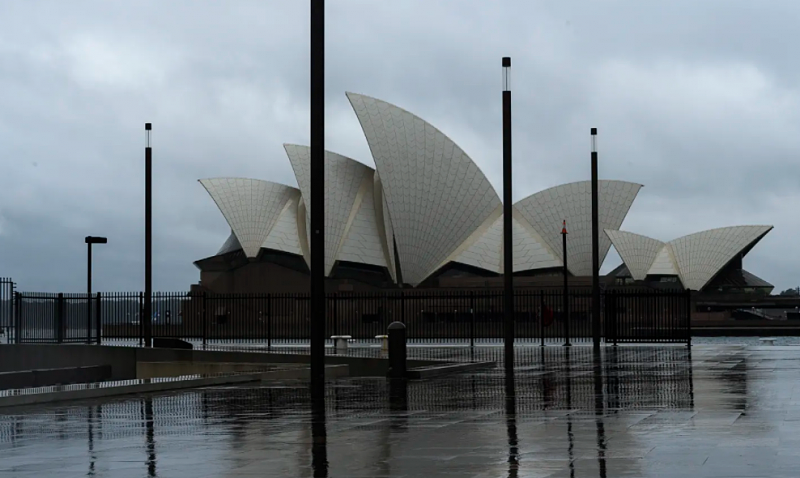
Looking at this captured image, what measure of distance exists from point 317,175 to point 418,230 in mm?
48796

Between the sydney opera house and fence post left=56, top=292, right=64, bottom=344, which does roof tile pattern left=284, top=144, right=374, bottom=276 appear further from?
fence post left=56, top=292, right=64, bottom=344

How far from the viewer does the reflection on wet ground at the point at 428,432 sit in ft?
20.2

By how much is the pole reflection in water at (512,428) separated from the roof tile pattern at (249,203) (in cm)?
5115

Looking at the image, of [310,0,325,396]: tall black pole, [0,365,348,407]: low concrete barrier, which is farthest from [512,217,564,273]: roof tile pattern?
[310,0,325,396]: tall black pole

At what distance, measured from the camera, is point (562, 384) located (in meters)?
13.8

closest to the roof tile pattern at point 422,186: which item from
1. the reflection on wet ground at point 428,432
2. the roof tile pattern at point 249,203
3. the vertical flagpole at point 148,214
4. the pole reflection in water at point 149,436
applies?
the roof tile pattern at point 249,203

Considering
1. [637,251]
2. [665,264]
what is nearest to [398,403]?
[637,251]

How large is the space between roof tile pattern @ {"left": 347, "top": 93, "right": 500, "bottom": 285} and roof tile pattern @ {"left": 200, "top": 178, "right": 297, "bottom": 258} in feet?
27.5

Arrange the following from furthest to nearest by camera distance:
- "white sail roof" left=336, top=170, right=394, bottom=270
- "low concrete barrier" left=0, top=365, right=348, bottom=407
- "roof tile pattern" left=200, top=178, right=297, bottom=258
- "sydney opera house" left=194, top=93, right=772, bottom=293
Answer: "roof tile pattern" left=200, top=178, right=297, bottom=258 → "white sail roof" left=336, top=170, right=394, bottom=270 → "sydney opera house" left=194, top=93, right=772, bottom=293 → "low concrete barrier" left=0, top=365, right=348, bottom=407

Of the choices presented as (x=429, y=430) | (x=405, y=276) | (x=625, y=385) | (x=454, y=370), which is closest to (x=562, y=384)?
(x=625, y=385)

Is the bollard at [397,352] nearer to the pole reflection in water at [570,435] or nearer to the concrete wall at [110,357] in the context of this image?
the pole reflection in water at [570,435]

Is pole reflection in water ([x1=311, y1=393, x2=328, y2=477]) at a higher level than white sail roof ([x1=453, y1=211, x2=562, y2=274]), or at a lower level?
lower

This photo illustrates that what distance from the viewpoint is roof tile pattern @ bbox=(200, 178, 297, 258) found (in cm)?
6425

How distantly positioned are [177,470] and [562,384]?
329 inches
